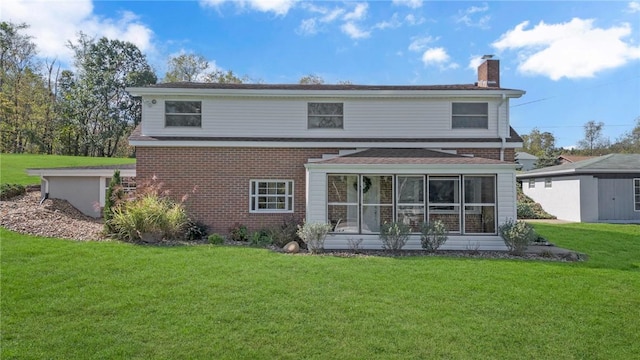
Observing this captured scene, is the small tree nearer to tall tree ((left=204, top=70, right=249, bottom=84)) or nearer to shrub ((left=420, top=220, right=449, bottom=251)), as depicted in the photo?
shrub ((left=420, top=220, right=449, bottom=251))

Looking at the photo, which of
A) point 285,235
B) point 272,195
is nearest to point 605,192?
point 272,195

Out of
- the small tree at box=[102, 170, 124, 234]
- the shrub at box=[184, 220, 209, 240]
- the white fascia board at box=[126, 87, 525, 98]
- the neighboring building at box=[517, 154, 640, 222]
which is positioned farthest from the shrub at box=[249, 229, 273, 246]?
the neighboring building at box=[517, 154, 640, 222]

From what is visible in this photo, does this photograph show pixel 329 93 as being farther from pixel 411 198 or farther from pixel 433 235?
pixel 433 235

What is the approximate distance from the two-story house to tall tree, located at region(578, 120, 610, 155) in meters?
53.6

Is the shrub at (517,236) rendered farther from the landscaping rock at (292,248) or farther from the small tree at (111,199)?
the small tree at (111,199)

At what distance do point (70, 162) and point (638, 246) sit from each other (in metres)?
33.6

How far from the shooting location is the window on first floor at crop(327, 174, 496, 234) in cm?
1149

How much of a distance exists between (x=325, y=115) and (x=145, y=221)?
7058 mm

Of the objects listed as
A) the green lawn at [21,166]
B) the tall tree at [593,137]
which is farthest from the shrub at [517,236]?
the tall tree at [593,137]

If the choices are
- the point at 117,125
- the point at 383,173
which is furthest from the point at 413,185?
the point at 117,125

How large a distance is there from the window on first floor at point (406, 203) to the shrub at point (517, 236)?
670 mm

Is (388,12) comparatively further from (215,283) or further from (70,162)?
(70,162)

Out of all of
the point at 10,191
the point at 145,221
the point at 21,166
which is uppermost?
the point at 21,166

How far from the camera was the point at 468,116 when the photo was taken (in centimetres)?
1412
